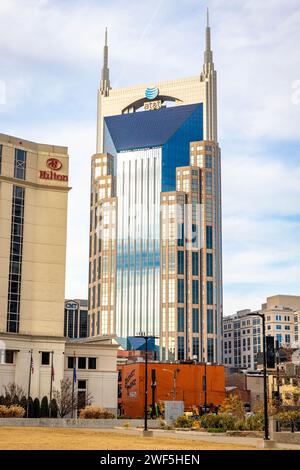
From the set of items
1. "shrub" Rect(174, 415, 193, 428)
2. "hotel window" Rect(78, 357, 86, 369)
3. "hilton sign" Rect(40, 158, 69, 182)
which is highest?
"hilton sign" Rect(40, 158, 69, 182)

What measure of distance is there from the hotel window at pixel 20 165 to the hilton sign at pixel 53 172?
2.80 meters

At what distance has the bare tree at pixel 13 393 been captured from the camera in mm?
92438

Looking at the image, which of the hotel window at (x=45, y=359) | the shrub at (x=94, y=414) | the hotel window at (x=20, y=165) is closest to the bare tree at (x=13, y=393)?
the hotel window at (x=45, y=359)

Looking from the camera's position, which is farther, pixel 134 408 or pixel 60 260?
pixel 134 408

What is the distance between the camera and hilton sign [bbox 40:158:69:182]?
107 metres

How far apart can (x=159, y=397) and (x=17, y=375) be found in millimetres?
36430

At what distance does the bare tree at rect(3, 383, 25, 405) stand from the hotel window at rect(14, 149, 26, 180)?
29.8 m

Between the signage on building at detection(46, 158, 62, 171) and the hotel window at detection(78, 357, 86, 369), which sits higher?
the signage on building at detection(46, 158, 62, 171)

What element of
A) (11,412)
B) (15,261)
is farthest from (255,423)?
(15,261)

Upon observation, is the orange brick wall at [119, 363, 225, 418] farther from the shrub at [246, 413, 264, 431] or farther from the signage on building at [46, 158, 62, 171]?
the shrub at [246, 413, 264, 431]

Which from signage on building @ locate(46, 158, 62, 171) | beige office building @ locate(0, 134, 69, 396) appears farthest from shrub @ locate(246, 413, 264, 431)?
signage on building @ locate(46, 158, 62, 171)
